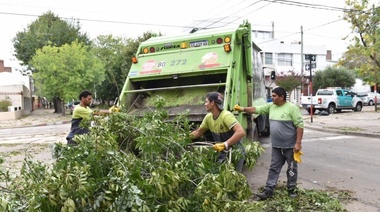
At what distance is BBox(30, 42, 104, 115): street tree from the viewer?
26.7m

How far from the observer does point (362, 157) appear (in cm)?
809

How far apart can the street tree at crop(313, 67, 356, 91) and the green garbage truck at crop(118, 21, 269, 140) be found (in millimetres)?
34893

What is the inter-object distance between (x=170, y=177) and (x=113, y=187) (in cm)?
48

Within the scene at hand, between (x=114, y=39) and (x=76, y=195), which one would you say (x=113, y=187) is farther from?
(x=114, y=39)

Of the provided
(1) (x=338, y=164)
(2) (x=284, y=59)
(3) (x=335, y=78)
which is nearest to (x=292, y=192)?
(1) (x=338, y=164)

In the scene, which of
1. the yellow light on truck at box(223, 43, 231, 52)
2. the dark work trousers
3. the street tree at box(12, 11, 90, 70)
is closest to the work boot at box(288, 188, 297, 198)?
the dark work trousers

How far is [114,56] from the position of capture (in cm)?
4525

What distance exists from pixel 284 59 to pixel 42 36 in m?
30.0

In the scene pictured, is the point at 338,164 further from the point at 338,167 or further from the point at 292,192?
the point at 292,192

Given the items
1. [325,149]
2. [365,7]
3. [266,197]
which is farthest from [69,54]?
[266,197]

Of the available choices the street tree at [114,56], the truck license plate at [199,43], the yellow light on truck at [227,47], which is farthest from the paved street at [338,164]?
the street tree at [114,56]

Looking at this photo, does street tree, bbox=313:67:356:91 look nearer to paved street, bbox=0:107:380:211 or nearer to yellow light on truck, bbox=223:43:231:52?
paved street, bbox=0:107:380:211

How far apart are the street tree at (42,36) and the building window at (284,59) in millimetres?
24981

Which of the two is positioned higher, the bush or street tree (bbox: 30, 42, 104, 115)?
street tree (bbox: 30, 42, 104, 115)
